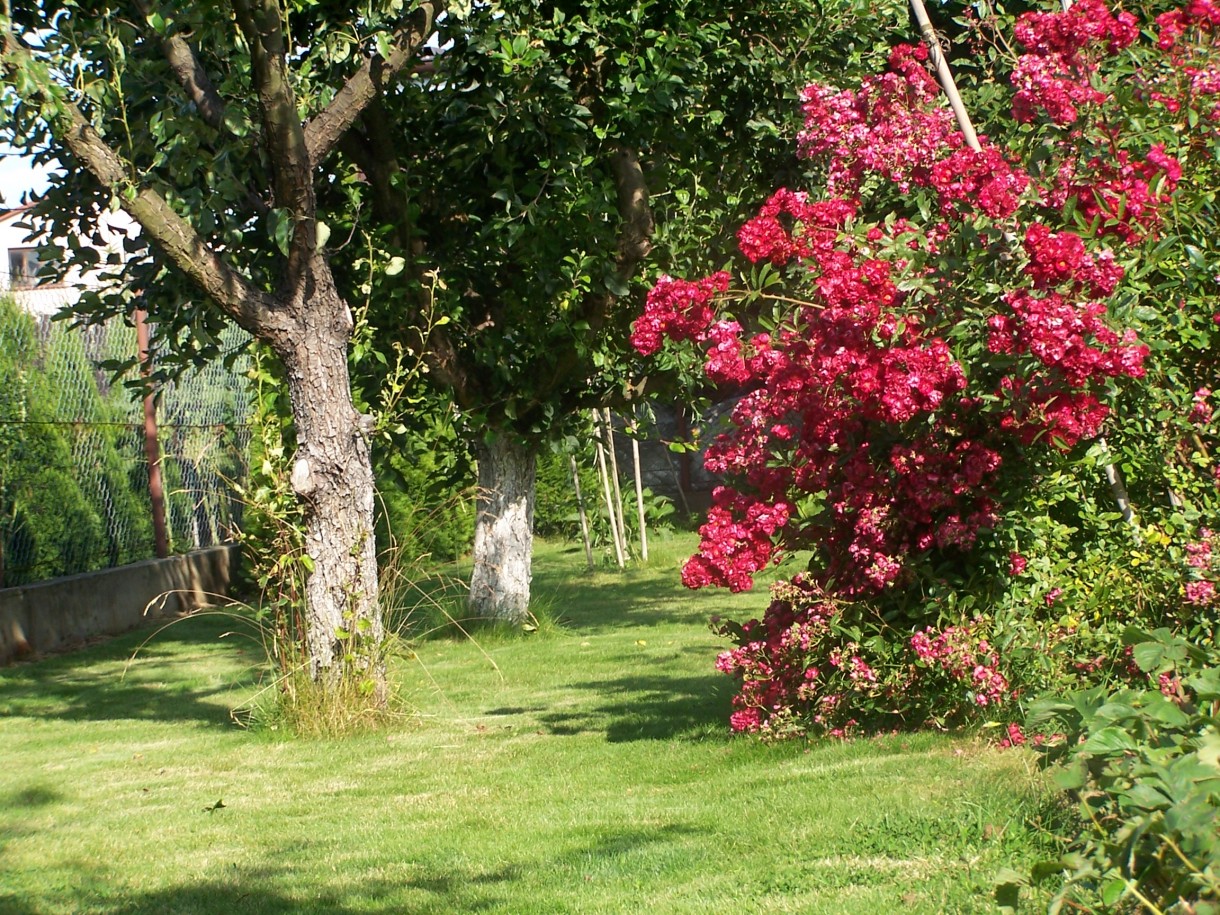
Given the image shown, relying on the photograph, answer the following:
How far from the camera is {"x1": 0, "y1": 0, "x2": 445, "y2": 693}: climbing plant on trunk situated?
22.0ft

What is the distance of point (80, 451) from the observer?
12.5m

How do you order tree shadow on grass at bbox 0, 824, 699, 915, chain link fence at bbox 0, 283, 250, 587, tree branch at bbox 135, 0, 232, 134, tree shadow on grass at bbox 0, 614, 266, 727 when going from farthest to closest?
chain link fence at bbox 0, 283, 250, 587 → tree shadow on grass at bbox 0, 614, 266, 727 → tree branch at bbox 135, 0, 232, 134 → tree shadow on grass at bbox 0, 824, 699, 915

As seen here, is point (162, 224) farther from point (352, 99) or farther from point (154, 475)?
point (154, 475)

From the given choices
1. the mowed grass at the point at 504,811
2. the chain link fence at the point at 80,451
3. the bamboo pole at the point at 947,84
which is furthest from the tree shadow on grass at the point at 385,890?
the chain link fence at the point at 80,451

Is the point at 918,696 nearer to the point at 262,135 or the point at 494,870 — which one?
the point at 494,870

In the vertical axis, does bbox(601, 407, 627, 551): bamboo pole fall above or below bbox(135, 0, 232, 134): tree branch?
below

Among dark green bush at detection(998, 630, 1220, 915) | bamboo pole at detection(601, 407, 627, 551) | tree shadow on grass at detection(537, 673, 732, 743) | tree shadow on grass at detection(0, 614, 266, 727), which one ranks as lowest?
tree shadow on grass at detection(537, 673, 732, 743)

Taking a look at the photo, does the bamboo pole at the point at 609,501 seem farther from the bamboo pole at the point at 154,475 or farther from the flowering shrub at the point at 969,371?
the flowering shrub at the point at 969,371

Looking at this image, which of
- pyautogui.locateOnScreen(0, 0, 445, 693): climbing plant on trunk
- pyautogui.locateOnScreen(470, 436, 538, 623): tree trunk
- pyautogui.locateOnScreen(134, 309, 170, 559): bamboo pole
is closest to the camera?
pyautogui.locateOnScreen(0, 0, 445, 693): climbing plant on trunk

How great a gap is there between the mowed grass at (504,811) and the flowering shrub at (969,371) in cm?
56

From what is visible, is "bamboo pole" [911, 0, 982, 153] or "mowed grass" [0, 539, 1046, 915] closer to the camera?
"mowed grass" [0, 539, 1046, 915]

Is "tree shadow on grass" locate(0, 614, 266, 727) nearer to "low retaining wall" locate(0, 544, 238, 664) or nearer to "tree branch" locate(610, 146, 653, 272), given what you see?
"low retaining wall" locate(0, 544, 238, 664)

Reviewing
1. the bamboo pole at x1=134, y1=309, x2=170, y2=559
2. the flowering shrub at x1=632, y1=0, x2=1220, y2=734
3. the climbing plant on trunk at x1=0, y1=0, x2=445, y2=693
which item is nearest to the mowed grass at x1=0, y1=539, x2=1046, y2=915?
the flowering shrub at x1=632, y1=0, x2=1220, y2=734

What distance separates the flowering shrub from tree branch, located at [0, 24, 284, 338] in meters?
2.47
